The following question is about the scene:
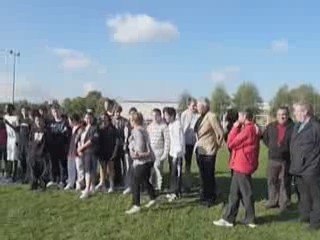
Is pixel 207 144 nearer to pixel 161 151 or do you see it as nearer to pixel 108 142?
pixel 161 151

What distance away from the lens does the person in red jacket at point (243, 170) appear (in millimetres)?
10695

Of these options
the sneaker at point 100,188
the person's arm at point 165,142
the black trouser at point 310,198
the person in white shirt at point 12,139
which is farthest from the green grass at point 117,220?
the person in white shirt at point 12,139

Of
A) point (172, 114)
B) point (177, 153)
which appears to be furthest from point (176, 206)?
point (172, 114)

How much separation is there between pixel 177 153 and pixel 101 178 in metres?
2.16

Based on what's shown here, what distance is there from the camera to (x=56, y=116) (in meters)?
15.6

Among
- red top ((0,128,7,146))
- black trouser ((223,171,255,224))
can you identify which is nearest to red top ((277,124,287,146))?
black trouser ((223,171,255,224))

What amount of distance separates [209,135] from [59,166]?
15.8ft

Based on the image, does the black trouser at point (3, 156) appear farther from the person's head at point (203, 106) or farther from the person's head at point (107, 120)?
the person's head at point (203, 106)

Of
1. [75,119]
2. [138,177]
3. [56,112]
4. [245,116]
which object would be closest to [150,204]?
[138,177]

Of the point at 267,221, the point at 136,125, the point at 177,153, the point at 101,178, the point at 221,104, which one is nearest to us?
the point at 267,221

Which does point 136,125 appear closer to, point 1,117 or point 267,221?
point 267,221

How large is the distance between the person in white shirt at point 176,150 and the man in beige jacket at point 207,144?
2.81ft

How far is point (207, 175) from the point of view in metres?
12.4

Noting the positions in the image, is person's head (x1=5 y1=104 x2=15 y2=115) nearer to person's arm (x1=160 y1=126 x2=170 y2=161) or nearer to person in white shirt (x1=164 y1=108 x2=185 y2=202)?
person in white shirt (x1=164 y1=108 x2=185 y2=202)
